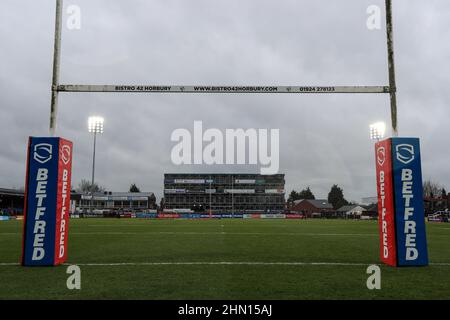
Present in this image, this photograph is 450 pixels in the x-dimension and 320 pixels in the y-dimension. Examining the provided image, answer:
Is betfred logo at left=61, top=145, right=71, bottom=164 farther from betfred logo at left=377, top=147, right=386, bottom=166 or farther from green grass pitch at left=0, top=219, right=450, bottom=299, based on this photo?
betfred logo at left=377, top=147, right=386, bottom=166

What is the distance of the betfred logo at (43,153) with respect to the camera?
7.29 meters

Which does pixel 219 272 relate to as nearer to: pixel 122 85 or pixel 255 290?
pixel 255 290

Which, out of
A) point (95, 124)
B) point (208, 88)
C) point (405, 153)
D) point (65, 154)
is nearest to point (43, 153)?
point (65, 154)

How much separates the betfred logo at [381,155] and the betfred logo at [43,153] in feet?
21.5

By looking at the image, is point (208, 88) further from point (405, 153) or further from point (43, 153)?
point (405, 153)

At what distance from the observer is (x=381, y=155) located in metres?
7.63

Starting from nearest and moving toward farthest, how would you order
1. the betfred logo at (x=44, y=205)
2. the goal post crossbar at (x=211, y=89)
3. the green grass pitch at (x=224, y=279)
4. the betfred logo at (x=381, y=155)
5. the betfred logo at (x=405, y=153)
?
the green grass pitch at (x=224, y=279)
the betfred logo at (x=44, y=205)
the betfred logo at (x=405, y=153)
the betfred logo at (x=381, y=155)
the goal post crossbar at (x=211, y=89)

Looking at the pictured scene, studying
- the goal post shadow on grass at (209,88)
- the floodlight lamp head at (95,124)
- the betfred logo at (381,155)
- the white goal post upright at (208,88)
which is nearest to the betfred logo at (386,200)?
the betfred logo at (381,155)

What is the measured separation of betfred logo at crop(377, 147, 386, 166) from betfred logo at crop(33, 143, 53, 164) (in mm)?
6541

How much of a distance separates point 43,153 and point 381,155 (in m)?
6.70

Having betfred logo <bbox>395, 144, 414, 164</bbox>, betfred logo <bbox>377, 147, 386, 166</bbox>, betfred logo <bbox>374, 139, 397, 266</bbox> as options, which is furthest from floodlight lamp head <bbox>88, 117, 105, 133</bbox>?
betfred logo <bbox>395, 144, 414, 164</bbox>

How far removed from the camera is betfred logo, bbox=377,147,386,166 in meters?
7.48

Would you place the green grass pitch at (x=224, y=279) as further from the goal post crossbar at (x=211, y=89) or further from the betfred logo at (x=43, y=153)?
the goal post crossbar at (x=211, y=89)

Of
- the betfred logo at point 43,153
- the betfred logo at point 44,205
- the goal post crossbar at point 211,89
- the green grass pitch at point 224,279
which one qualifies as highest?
the goal post crossbar at point 211,89
